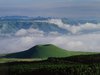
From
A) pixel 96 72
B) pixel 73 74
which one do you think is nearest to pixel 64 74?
pixel 73 74

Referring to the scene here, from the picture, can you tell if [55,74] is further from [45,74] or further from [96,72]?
[96,72]

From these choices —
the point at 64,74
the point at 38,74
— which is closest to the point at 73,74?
the point at 64,74

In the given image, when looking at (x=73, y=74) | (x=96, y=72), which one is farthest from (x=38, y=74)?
(x=96, y=72)

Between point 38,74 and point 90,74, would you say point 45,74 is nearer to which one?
point 38,74

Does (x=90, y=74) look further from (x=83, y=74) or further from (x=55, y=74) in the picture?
(x=55, y=74)

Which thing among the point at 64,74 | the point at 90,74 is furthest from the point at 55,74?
the point at 90,74

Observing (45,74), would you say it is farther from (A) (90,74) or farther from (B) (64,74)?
(A) (90,74)
